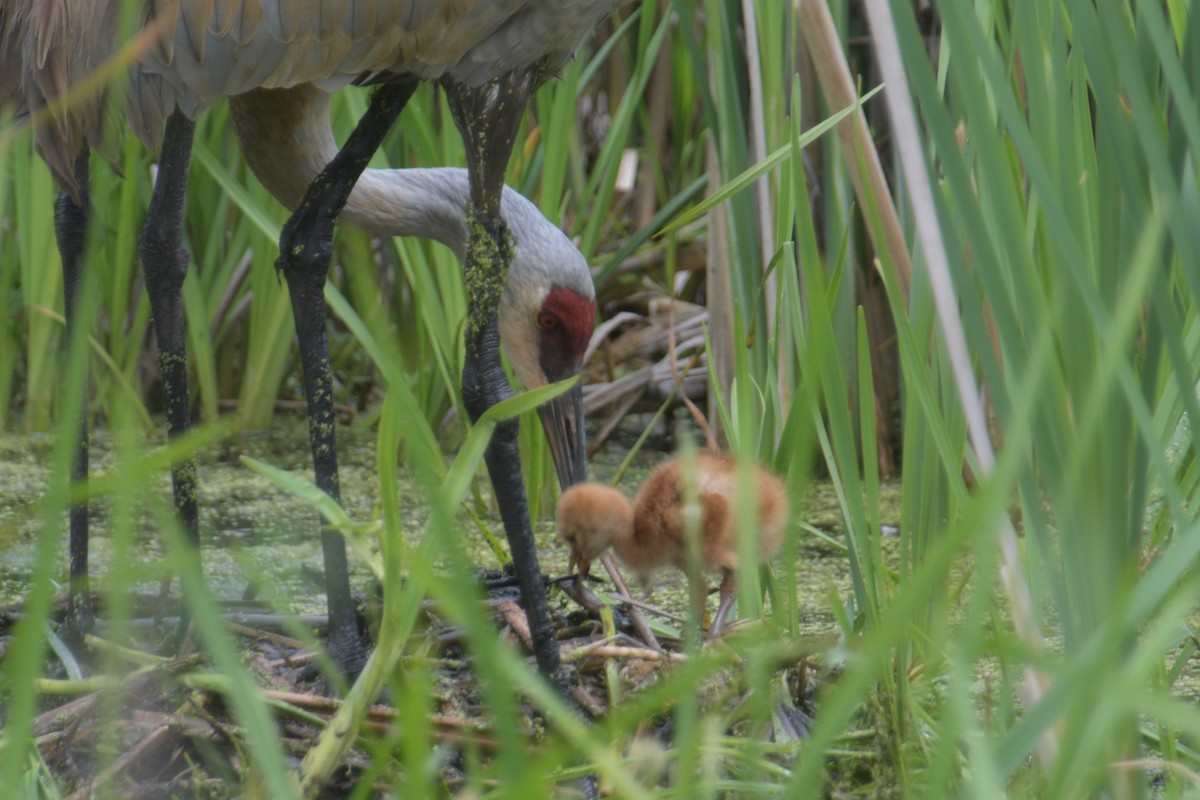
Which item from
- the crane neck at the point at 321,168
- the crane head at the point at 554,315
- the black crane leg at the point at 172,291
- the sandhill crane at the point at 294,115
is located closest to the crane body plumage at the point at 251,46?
the sandhill crane at the point at 294,115

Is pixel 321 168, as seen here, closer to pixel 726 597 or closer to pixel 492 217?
pixel 492 217

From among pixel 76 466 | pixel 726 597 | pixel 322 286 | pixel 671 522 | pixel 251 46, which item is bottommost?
pixel 726 597

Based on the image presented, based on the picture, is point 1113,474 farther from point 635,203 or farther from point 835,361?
point 635,203

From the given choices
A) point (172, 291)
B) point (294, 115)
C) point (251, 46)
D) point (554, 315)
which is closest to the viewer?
point (251, 46)

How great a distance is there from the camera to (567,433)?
239cm

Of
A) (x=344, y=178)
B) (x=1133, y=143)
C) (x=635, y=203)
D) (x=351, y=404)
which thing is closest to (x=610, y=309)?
(x=635, y=203)

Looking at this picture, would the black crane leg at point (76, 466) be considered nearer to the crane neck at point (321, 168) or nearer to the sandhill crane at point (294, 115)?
the sandhill crane at point (294, 115)

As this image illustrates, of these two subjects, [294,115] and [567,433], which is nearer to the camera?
[294,115]

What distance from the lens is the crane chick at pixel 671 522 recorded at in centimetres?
185

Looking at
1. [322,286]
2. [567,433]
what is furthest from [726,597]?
[322,286]

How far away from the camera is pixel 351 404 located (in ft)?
12.2

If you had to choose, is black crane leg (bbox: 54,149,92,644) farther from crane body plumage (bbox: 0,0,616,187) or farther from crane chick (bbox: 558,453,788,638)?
crane chick (bbox: 558,453,788,638)

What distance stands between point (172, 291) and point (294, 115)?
0.36 metres

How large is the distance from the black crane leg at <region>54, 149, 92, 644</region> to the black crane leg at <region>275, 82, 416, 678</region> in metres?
0.30
